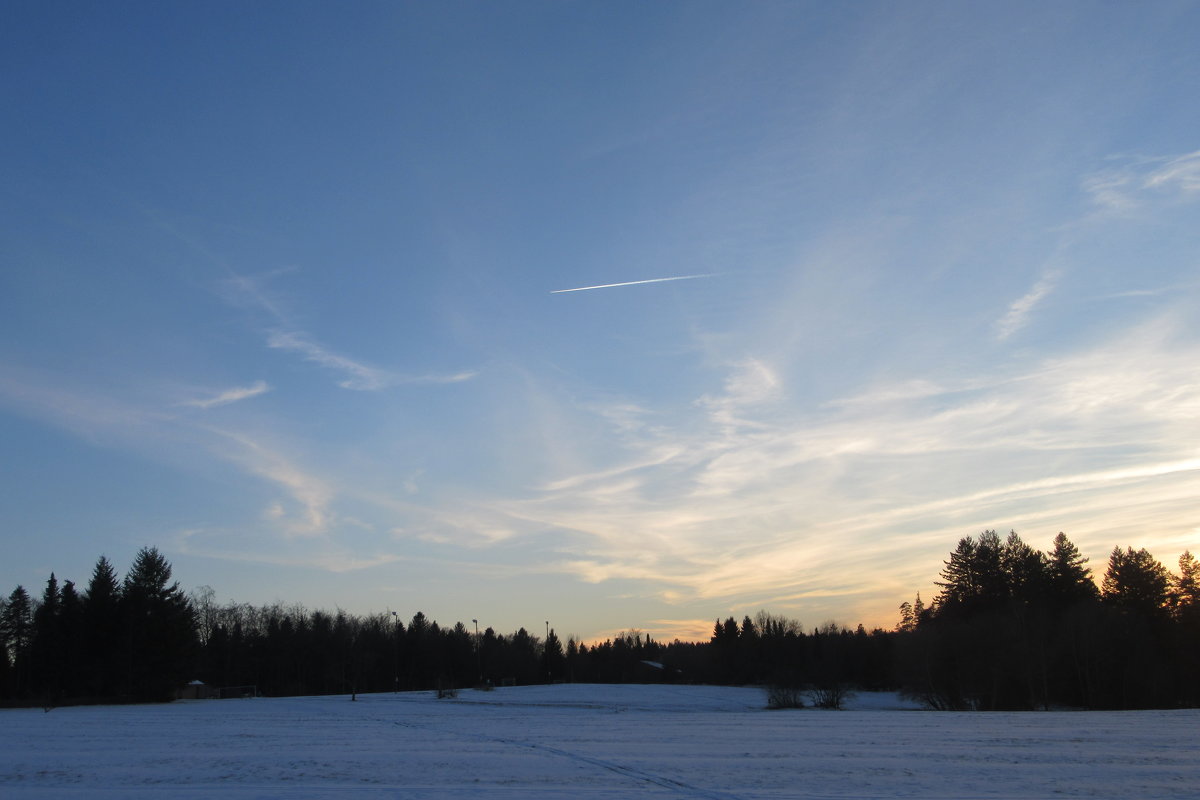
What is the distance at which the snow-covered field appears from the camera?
16.5 meters

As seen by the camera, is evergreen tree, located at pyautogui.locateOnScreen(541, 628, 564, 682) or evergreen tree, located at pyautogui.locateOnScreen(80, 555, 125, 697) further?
evergreen tree, located at pyautogui.locateOnScreen(541, 628, 564, 682)

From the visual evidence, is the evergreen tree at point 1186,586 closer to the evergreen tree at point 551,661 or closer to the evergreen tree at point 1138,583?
the evergreen tree at point 1138,583

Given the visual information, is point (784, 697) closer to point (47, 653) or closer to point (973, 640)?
point (973, 640)

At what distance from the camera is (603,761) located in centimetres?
2150

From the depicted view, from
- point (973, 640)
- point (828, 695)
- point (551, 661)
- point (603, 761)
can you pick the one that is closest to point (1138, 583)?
point (973, 640)

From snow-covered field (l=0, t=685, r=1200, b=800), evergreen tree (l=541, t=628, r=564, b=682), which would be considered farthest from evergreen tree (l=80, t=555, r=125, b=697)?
evergreen tree (l=541, t=628, r=564, b=682)

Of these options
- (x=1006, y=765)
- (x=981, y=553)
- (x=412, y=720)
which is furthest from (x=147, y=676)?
(x=981, y=553)

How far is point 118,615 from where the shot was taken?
231 ft

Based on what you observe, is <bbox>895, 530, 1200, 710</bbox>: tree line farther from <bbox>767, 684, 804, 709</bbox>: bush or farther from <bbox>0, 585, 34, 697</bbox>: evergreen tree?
<bbox>0, 585, 34, 697</bbox>: evergreen tree

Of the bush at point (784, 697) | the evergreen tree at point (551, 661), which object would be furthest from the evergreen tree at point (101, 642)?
the evergreen tree at point (551, 661)

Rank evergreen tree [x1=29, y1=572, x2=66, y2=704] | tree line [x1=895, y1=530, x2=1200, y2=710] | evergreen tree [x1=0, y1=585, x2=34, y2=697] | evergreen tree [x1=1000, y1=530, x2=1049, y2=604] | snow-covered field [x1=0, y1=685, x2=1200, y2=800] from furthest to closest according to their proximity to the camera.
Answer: evergreen tree [x1=0, y1=585, x2=34, y2=697]
evergreen tree [x1=1000, y1=530, x2=1049, y2=604]
evergreen tree [x1=29, y1=572, x2=66, y2=704]
tree line [x1=895, y1=530, x2=1200, y2=710]
snow-covered field [x1=0, y1=685, x2=1200, y2=800]

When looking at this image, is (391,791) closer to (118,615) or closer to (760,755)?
(760,755)

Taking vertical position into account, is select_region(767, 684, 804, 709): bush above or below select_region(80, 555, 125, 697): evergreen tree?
below

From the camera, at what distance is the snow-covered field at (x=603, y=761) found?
16.5 metres
